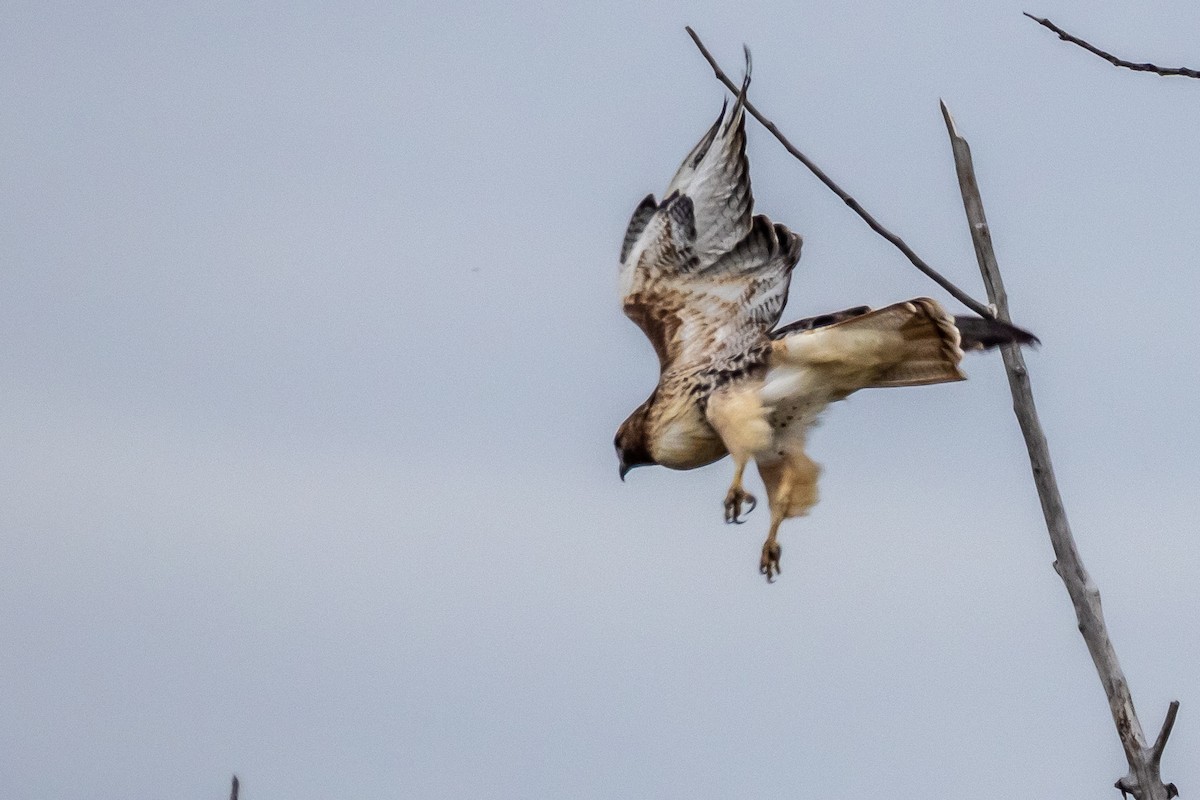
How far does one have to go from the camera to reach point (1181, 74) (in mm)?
5586

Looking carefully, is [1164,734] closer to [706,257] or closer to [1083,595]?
[1083,595]

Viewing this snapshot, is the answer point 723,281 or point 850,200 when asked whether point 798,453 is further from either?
point 850,200

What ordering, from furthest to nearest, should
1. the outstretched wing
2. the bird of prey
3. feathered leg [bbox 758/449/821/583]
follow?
the outstretched wing < feathered leg [bbox 758/449/821/583] < the bird of prey

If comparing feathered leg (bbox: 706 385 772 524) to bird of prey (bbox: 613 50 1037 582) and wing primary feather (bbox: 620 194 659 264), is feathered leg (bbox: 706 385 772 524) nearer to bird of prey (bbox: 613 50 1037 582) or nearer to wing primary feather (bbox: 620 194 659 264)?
bird of prey (bbox: 613 50 1037 582)

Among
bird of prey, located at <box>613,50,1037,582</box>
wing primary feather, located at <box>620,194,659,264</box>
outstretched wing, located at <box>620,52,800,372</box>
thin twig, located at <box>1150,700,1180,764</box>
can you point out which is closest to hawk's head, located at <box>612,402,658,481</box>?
bird of prey, located at <box>613,50,1037,582</box>

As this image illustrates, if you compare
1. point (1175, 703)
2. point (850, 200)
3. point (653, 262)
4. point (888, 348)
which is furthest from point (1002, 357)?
point (653, 262)

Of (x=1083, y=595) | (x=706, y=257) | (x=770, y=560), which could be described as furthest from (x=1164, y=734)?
(x=706, y=257)

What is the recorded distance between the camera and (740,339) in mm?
7551

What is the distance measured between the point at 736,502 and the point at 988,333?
1.09m

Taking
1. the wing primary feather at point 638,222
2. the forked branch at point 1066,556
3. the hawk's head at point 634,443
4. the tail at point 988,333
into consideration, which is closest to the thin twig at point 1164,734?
the forked branch at point 1066,556

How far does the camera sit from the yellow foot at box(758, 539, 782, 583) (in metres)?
7.06

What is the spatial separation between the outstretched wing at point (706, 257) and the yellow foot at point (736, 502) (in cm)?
106

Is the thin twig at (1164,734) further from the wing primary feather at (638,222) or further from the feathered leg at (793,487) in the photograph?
the wing primary feather at (638,222)

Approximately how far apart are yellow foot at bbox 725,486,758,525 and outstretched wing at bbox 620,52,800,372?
1.06 metres
